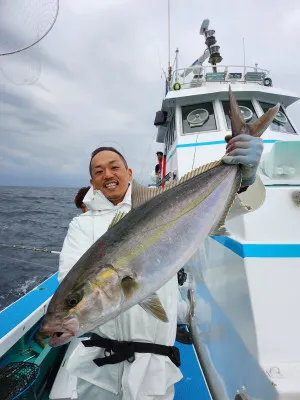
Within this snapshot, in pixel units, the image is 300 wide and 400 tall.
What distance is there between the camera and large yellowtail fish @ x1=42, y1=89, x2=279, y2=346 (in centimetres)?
153

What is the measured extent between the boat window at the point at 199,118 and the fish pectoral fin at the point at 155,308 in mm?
7722

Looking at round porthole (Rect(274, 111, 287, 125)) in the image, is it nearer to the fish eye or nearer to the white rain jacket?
the white rain jacket

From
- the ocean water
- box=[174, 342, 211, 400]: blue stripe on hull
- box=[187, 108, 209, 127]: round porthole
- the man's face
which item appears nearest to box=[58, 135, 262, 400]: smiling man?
the man's face

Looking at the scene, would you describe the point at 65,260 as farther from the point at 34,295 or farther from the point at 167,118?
the point at 167,118

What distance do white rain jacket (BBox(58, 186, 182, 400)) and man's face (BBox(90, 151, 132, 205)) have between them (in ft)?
1.29

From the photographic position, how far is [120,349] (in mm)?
2248

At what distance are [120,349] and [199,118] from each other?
7.96 m

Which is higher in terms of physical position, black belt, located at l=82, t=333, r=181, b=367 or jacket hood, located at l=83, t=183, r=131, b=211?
jacket hood, located at l=83, t=183, r=131, b=211

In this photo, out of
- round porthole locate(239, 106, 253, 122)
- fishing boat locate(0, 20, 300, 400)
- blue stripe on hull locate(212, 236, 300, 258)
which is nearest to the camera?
fishing boat locate(0, 20, 300, 400)

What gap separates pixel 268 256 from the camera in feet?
8.14

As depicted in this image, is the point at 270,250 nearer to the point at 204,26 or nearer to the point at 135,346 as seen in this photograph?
the point at 135,346

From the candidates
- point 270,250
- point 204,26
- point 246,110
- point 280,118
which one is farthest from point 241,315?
point 204,26

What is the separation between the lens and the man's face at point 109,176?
8.56 ft

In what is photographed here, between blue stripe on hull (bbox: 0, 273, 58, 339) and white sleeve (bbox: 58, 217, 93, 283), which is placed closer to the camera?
white sleeve (bbox: 58, 217, 93, 283)
